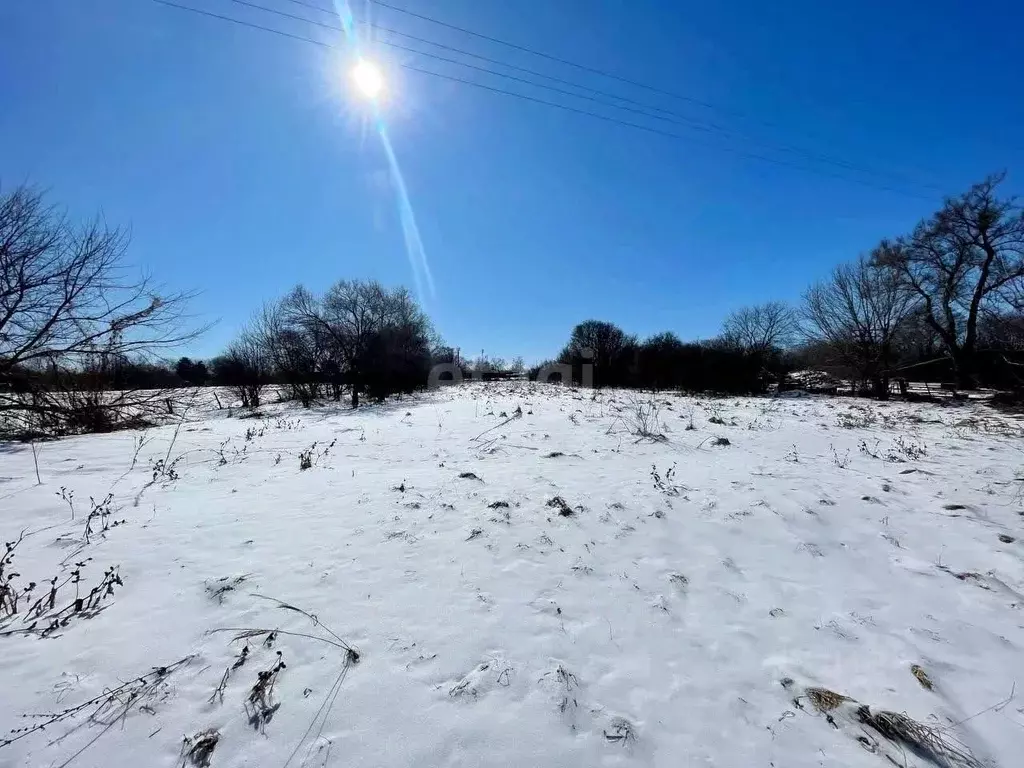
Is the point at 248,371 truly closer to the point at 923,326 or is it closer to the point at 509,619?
the point at 509,619

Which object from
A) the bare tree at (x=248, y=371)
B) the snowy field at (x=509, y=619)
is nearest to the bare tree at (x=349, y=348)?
the bare tree at (x=248, y=371)

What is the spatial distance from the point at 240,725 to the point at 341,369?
2131cm

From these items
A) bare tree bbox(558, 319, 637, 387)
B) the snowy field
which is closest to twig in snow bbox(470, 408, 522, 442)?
the snowy field

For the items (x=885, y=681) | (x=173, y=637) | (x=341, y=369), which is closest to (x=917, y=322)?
(x=885, y=681)

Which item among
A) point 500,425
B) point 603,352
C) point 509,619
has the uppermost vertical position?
point 603,352

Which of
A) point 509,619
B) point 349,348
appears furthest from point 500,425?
point 349,348

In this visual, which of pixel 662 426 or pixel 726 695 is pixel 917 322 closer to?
pixel 662 426

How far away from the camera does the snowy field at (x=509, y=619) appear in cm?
→ 179

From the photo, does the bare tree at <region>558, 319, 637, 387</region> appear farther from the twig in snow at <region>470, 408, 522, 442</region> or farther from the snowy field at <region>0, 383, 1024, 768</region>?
the snowy field at <region>0, 383, 1024, 768</region>

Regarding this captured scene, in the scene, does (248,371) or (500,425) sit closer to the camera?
(500,425)

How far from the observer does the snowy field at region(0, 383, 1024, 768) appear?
1.79 meters

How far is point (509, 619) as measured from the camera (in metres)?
2.58

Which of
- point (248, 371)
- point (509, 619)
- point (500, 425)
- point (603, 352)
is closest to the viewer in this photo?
point (509, 619)

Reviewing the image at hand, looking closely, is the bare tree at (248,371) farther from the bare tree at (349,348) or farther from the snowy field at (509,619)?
the snowy field at (509,619)
